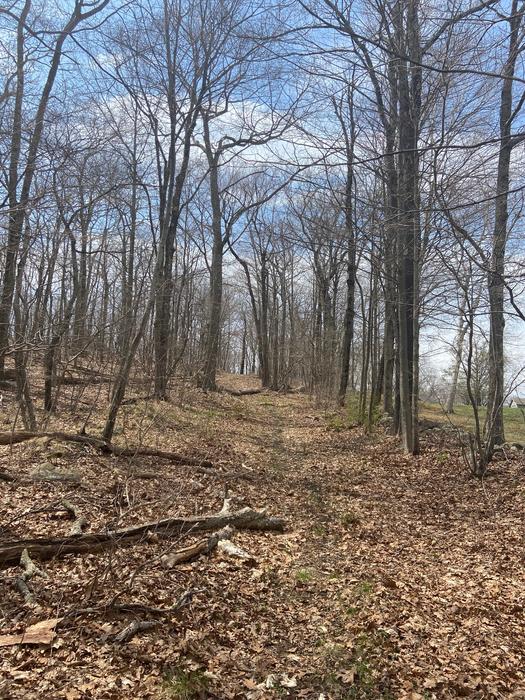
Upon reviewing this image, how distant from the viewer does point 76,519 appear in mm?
5117

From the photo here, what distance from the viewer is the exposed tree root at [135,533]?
4218 mm

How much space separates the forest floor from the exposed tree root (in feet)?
0.36

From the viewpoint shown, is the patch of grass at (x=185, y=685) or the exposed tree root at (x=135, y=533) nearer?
the patch of grass at (x=185, y=685)

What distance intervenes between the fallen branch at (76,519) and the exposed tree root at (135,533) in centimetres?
16

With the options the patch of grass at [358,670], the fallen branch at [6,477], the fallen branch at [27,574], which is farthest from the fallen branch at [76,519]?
the patch of grass at [358,670]

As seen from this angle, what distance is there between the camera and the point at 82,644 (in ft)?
10.8

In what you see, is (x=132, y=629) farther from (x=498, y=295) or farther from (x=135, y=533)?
(x=498, y=295)

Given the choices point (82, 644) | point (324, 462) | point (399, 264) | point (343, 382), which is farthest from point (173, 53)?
point (343, 382)

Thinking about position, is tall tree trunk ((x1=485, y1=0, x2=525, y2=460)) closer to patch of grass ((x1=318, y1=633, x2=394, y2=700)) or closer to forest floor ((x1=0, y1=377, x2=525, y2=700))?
forest floor ((x1=0, y1=377, x2=525, y2=700))

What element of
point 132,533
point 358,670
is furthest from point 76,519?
point 358,670

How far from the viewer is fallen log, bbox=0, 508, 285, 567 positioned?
13.8 ft

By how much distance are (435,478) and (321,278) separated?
16.2 meters

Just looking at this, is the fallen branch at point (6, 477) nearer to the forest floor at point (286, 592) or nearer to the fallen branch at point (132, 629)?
the forest floor at point (286, 592)

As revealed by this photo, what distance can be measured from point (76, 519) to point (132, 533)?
77 centimetres
